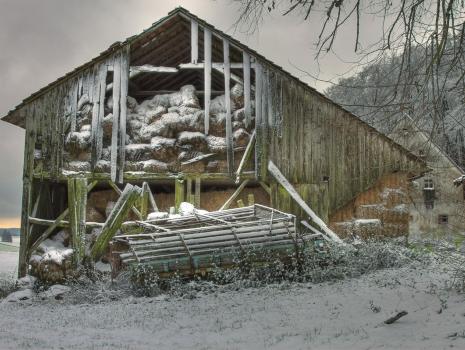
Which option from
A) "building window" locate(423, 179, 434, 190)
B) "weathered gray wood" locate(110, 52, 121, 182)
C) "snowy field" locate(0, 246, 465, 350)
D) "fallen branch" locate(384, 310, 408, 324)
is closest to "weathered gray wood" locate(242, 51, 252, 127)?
"weathered gray wood" locate(110, 52, 121, 182)

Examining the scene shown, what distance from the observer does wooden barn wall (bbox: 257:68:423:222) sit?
48.2ft

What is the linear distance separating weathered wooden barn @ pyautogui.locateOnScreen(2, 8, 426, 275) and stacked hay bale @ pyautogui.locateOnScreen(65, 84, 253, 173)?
3cm

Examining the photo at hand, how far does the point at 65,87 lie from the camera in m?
15.3

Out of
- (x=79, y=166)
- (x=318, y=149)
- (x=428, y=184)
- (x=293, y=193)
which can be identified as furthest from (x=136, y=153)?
(x=428, y=184)

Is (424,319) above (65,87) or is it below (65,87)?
below

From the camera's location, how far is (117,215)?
12.6 m

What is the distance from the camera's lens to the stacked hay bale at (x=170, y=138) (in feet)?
48.1

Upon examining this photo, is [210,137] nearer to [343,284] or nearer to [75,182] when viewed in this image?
[75,182]

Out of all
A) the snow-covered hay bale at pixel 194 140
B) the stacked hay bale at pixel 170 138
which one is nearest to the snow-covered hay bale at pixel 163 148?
the stacked hay bale at pixel 170 138

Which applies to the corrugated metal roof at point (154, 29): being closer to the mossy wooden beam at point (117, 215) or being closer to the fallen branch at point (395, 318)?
the mossy wooden beam at point (117, 215)

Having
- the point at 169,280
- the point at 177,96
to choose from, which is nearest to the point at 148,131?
the point at 177,96

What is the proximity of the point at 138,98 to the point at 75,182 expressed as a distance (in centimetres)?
486

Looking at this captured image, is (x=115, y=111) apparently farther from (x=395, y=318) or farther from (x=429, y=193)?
(x=429, y=193)

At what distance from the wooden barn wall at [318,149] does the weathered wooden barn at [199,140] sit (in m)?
0.03
